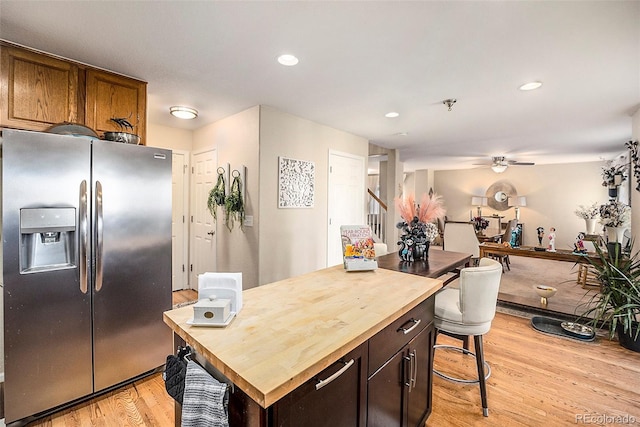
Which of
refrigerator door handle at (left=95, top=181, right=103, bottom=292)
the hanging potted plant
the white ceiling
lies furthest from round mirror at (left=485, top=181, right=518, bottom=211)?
refrigerator door handle at (left=95, top=181, right=103, bottom=292)

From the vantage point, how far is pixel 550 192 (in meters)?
7.70

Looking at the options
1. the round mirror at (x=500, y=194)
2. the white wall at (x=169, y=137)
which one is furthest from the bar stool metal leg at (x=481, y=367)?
the round mirror at (x=500, y=194)

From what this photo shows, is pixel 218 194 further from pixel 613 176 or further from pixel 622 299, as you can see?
pixel 613 176

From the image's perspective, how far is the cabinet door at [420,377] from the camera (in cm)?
148

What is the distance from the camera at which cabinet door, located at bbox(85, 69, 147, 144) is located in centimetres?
224

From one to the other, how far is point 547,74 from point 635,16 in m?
0.71

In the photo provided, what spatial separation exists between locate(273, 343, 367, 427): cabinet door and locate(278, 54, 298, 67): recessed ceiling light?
6.43 feet

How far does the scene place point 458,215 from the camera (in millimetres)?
9172

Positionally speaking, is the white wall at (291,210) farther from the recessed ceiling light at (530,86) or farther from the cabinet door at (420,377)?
the recessed ceiling light at (530,86)

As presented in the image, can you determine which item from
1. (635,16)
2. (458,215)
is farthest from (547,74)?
(458,215)

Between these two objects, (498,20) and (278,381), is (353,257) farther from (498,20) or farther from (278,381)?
(498,20)

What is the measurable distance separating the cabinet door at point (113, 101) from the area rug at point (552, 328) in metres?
4.48

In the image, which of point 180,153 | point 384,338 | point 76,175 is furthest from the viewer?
point 180,153

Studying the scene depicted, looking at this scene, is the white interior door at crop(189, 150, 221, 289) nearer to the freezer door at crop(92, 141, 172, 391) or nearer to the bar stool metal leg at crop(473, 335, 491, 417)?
the freezer door at crop(92, 141, 172, 391)
